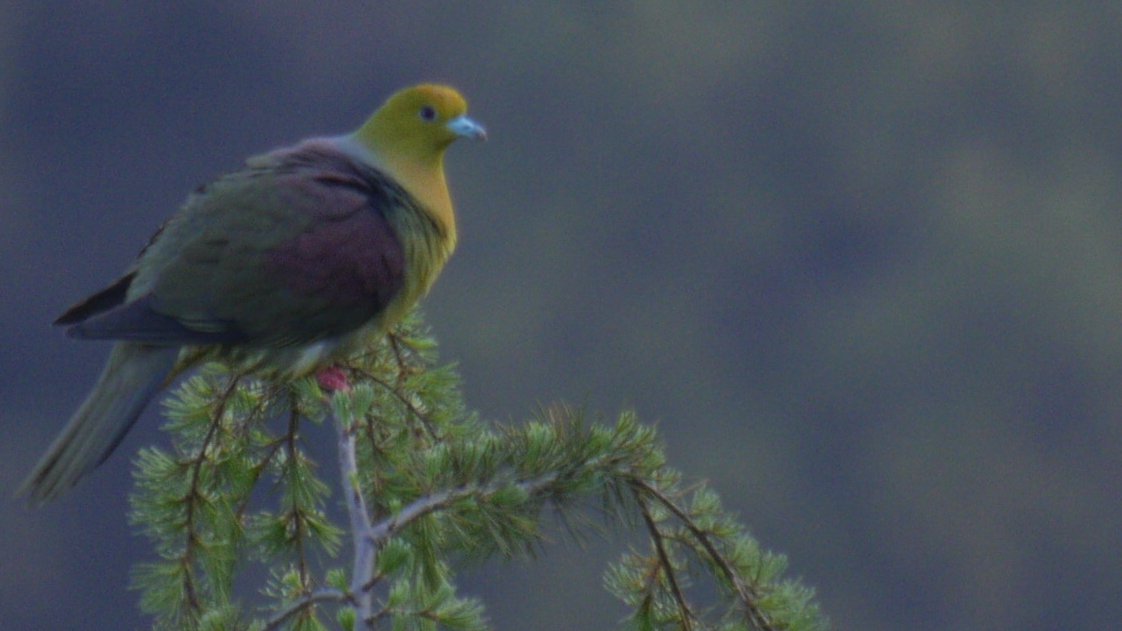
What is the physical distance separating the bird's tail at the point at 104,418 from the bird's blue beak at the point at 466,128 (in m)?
1.19

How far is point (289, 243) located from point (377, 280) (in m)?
0.25

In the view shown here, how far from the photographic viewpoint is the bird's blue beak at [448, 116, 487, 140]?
173 inches

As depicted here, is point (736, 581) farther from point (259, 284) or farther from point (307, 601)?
point (259, 284)

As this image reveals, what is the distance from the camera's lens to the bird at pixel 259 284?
3.56m

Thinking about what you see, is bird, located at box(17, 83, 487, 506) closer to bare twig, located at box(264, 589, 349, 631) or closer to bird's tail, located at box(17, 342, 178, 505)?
bird's tail, located at box(17, 342, 178, 505)

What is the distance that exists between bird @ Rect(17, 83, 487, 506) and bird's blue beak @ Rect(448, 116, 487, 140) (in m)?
0.37

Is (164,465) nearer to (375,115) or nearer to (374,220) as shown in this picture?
(374,220)

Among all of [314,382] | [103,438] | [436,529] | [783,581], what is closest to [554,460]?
[436,529]

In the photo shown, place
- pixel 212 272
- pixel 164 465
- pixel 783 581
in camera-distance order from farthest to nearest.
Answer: pixel 212 272 → pixel 164 465 → pixel 783 581

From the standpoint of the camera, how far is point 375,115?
4.45 m

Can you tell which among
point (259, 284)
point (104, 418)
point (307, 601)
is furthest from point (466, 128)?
point (307, 601)

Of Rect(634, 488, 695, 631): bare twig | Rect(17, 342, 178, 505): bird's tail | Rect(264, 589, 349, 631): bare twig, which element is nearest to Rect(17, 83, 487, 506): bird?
Rect(17, 342, 178, 505): bird's tail

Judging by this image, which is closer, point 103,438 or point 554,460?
point 554,460

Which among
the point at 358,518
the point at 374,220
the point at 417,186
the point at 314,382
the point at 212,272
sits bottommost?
the point at 358,518
